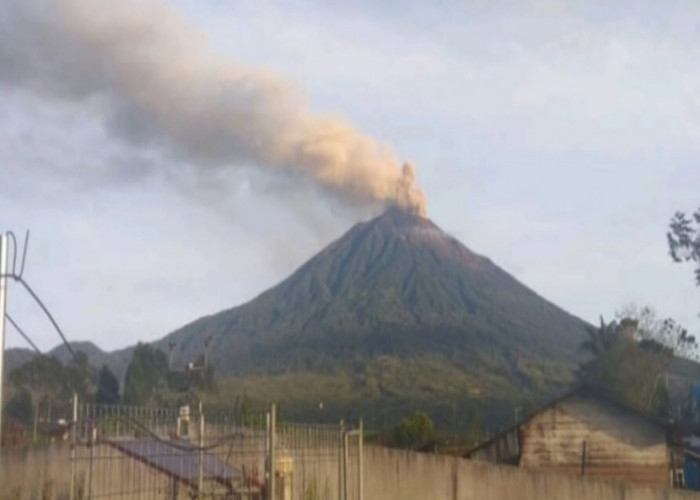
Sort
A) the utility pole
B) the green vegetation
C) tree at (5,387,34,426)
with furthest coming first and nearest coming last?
1. the green vegetation
2. tree at (5,387,34,426)
3. the utility pole

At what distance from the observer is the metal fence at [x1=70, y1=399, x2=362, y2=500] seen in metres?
11.6

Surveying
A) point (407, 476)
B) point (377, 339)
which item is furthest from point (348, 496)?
point (377, 339)

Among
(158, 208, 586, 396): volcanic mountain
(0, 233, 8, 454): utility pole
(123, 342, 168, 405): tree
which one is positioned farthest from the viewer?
(158, 208, 586, 396): volcanic mountain

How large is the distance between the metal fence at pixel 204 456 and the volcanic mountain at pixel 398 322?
77801 millimetres

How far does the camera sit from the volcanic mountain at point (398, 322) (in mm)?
109750

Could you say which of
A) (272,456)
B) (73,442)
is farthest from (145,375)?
(73,442)

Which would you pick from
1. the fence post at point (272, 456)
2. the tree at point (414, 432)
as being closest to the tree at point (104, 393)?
the fence post at point (272, 456)

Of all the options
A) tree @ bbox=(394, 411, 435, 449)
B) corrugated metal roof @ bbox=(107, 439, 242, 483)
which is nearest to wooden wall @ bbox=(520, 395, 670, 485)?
tree @ bbox=(394, 411, 435, 449)

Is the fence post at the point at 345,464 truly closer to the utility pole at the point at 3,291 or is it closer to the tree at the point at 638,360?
the utility pole at the point at 3,291

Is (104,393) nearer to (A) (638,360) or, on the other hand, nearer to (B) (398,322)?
(A) (638,360)

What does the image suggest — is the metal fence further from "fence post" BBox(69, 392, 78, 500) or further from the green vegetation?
the green vegetation

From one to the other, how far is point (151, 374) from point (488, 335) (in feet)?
232

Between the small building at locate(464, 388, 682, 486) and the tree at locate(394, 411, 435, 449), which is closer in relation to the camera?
the small building at locate(464, 388, 682, 486)

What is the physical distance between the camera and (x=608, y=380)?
205 ft
